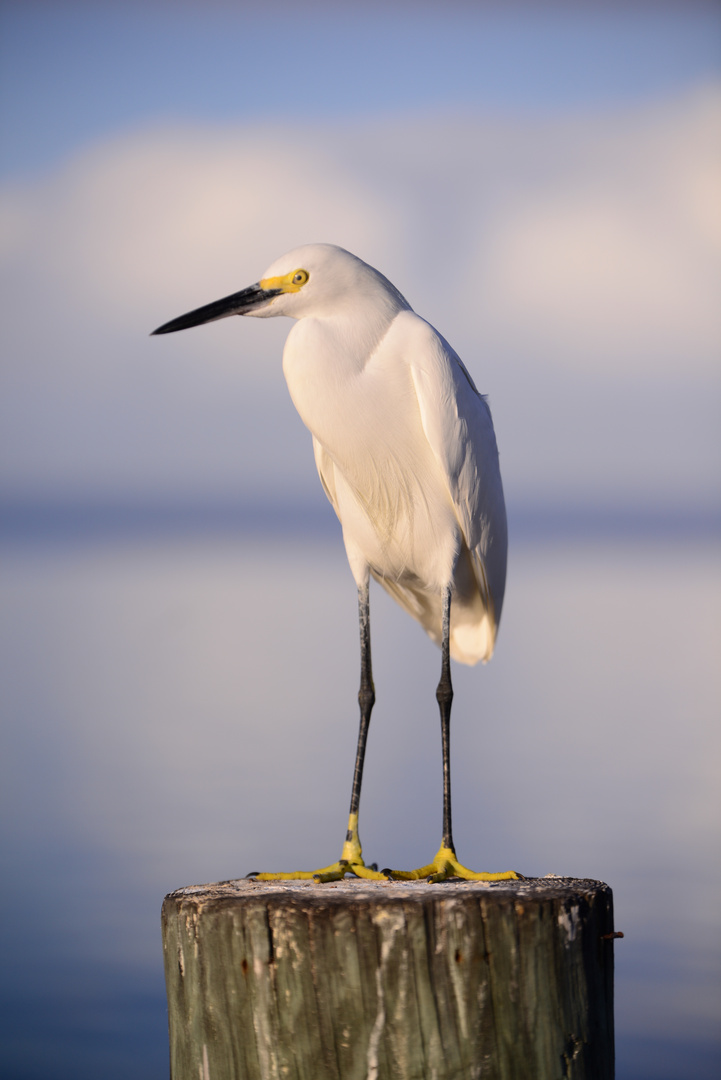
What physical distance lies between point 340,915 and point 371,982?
0.48 ft

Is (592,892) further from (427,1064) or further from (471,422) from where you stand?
(471,422)

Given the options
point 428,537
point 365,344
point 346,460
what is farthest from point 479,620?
point 365,344

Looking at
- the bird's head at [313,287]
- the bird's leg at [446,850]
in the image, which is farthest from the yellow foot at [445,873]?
the bird's head at [313,287]

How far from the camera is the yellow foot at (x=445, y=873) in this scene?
107 inches

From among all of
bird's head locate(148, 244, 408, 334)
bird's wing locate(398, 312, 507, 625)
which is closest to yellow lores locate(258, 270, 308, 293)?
bird's head locate(148, 244, 408, 334)

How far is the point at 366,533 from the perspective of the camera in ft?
12.1

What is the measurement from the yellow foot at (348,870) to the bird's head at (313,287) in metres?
1.66

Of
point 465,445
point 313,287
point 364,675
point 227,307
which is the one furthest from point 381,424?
point 364,675

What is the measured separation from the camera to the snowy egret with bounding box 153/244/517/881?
3.33m

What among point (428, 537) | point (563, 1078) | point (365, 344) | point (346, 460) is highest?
point (365, 344)

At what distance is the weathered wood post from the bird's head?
1941 millimetres

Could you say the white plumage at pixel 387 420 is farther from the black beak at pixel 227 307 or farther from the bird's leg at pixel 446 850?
the bird's leg at pixel 446 850

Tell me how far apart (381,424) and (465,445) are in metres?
0.33

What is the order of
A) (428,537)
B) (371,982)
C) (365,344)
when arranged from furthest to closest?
(428,537), (365,344), (371,982)
